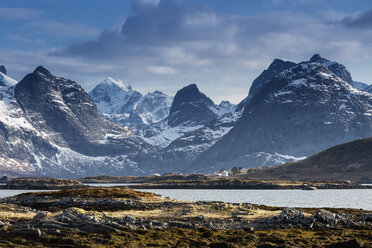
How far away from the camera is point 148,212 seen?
64688 mm

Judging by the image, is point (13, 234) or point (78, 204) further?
point (78, 204)

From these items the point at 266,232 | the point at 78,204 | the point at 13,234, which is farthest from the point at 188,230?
the point at 78,204

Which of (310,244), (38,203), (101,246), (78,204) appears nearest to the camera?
(101,246)

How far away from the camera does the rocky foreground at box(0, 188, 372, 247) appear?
4306cm

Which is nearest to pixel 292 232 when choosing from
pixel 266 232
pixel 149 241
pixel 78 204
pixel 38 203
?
pixel 266 232

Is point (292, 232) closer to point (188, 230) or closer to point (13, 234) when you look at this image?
point (188, 230)

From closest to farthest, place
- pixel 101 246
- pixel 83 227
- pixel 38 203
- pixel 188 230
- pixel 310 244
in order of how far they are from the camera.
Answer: pixel 101 246
pixel 310 244
pixel 83 227
pixel 188 230
pixel 38 203

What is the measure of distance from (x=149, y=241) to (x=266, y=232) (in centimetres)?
1182

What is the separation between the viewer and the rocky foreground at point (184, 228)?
1695 inches

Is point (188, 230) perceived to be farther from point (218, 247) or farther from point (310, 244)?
point (310, 244)

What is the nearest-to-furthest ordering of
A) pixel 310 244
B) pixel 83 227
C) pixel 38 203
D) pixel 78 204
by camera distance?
pixel 310 244
pixel 83 227
pixel 78 204
pixel 38 203

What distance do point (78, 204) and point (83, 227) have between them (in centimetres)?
2978

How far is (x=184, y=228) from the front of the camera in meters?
52.9

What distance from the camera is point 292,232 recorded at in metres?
50.0
